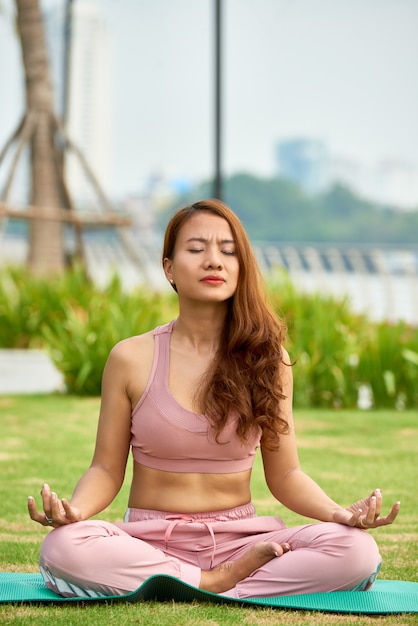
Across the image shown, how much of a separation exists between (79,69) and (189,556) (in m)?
15.4

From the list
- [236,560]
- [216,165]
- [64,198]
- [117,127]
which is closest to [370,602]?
[236,560]

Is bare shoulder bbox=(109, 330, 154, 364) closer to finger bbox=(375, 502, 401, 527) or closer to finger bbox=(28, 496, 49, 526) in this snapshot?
finger bbox=(28, 496, 49, 526)

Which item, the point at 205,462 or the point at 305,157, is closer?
the point at 205,462

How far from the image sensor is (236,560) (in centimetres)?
319

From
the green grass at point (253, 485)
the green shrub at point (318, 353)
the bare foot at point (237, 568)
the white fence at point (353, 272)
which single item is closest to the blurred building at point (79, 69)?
the white fence at point (353, 272)

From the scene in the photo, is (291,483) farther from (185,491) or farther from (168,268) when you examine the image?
(168,268)

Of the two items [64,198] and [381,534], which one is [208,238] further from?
[64,198]

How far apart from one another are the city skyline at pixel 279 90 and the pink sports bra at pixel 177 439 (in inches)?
2774

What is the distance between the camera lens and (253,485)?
5.39 metres

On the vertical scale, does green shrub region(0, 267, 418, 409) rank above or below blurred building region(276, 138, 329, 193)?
below

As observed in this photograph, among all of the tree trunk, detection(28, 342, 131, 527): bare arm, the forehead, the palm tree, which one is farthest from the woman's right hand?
the tree trunk

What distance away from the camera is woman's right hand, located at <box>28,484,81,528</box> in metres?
2.92

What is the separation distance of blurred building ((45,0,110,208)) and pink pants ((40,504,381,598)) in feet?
36.5

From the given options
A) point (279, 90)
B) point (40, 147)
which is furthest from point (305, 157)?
point (40, 147)
